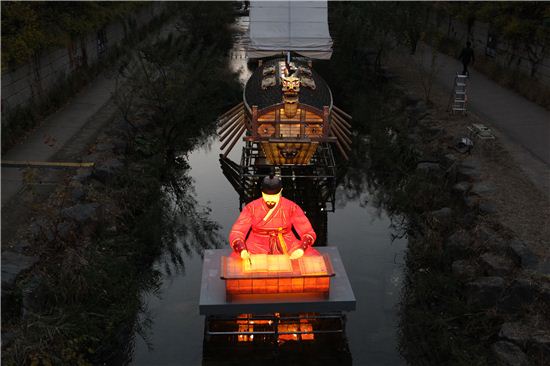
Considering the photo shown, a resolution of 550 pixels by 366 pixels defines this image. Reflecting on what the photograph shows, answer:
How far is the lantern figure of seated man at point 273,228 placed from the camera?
8883 mm

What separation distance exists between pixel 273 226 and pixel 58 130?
37.4 feet

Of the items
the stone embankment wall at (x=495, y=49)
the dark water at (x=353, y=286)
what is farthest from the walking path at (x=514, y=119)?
the dark water at (x=353, y=286)

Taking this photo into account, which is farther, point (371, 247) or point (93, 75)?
point (93, 75)

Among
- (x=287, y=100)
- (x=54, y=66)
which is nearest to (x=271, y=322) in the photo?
(x=287, y=100)

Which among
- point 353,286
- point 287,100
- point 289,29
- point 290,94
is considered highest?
point 289,29

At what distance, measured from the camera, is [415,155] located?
1733 centimetres

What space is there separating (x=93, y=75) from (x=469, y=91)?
1595cm

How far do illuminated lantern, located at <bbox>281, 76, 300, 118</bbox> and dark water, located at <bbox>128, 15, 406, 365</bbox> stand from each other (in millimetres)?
2958

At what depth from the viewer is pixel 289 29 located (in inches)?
800

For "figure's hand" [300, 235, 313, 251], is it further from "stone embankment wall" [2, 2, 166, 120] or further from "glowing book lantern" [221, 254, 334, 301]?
"stone embankment wall" [2, 2, 166, 120]

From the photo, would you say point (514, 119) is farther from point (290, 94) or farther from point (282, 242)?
point (282, 242)

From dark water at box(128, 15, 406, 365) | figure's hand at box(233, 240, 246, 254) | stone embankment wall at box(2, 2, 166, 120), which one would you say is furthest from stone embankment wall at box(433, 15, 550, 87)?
stone embankment wall at box(2, 2, 166, 120)

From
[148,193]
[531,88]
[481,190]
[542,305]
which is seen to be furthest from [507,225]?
[531,88]

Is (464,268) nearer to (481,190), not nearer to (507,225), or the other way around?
(507,225)
